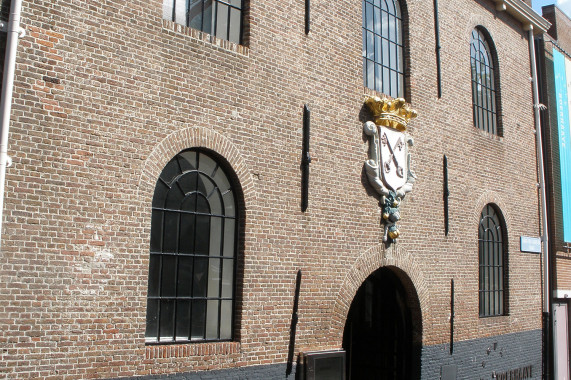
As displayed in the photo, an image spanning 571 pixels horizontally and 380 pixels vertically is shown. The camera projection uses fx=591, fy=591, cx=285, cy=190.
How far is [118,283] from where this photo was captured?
6.78 m

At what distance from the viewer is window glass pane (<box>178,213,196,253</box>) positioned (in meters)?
7.61

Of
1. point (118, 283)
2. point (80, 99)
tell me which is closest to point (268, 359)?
point (118, 283)

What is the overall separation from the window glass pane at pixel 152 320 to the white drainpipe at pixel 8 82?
2120 millimetres

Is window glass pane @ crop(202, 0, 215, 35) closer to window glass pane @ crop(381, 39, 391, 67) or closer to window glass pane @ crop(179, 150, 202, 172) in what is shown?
window glass pane @ crop(179, 150, 202, 172)

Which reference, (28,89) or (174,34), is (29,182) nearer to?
(28,89)

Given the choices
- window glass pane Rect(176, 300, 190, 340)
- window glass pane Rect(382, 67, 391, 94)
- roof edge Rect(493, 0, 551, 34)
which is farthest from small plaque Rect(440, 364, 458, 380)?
A: roof edge Rect(493, 0, 551, 34)

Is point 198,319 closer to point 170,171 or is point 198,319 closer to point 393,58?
point 170,171

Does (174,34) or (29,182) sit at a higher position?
(174,34)

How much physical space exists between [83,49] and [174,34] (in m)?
1.31

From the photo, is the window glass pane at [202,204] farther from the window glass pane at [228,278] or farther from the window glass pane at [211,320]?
the window glass pane at [211,320]

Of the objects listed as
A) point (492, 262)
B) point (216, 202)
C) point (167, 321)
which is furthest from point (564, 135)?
point (167, 321)

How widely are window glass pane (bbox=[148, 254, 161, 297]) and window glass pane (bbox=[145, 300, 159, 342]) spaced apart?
0.39ft

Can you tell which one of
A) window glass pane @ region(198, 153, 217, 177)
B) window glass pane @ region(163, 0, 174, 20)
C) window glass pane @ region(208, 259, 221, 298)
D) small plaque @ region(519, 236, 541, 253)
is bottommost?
window glass pane @ region(208, 259, 221, 298)

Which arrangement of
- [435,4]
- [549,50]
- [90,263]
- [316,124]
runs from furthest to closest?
A: [549,50]
[435,4]
[316,124]
[90,263]
